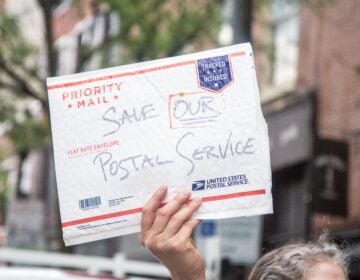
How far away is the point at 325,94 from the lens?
14.7m

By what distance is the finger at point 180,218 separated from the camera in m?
2.84

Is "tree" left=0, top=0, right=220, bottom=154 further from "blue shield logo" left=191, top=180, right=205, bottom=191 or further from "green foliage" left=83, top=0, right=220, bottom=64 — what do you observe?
Result: "blue shield logo" left=191, top=180, right=205, bottom=191

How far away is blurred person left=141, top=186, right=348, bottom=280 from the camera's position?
2.83m

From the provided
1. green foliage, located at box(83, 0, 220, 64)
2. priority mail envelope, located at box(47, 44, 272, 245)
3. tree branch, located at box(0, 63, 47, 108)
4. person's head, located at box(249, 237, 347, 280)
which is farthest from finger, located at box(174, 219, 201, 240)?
tree branch, located at box(0, 63, 47, 108)

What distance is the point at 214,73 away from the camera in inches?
124

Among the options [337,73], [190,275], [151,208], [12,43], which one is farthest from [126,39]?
[190,275]

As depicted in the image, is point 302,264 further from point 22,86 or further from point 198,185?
point 22,86

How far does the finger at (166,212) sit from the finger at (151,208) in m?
0.02

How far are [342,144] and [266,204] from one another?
1083cm

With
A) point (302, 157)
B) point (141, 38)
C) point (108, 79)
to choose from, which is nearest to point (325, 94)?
point (302, 157)

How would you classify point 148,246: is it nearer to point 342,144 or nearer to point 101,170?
point 101,170

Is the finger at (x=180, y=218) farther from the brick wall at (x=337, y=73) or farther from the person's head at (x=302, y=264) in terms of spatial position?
the brick wall at (x=337, y=73)

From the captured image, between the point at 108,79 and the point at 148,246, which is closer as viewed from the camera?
the point at 148,246

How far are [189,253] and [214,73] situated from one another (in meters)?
0.62
